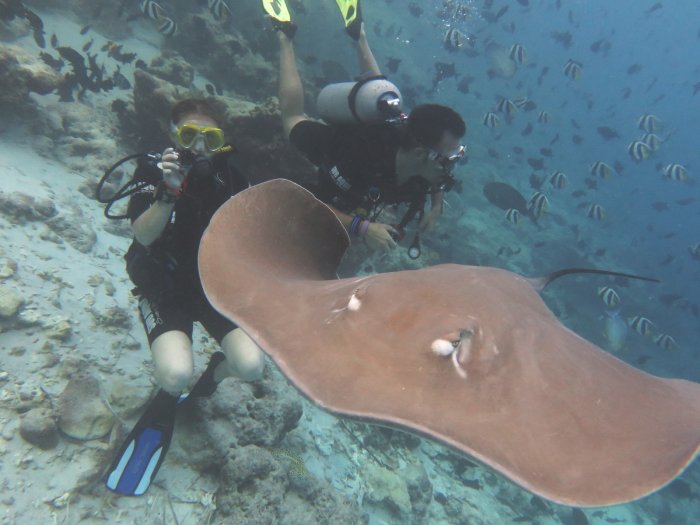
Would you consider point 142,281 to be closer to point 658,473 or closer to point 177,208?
point 177,208

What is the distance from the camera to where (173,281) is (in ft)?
11.4

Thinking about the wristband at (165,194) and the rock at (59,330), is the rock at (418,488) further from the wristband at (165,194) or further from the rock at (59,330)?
the wristband at (165,194)

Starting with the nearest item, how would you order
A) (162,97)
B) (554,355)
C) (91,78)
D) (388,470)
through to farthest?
1. (554,355)
2. (388,470)
3. (162,97)
4. (91,78)

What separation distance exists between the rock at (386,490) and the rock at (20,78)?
753 cm

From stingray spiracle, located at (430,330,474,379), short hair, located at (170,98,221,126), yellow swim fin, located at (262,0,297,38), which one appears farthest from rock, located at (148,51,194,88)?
stingray spiracle, located at (430,330,474,379)

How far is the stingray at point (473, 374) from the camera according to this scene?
1374 millimetres

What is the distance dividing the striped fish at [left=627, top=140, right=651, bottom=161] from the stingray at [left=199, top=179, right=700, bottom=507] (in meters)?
11.8

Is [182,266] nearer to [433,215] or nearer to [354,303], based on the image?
[354,303]

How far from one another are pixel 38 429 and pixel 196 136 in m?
2.48

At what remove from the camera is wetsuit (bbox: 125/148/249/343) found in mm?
3408

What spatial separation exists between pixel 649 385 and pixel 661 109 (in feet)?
406

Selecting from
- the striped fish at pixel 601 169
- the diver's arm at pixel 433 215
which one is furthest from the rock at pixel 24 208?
the striped fish at pixel 601 169

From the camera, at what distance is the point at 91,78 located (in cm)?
879

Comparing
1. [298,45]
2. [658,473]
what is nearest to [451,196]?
[298,45]
